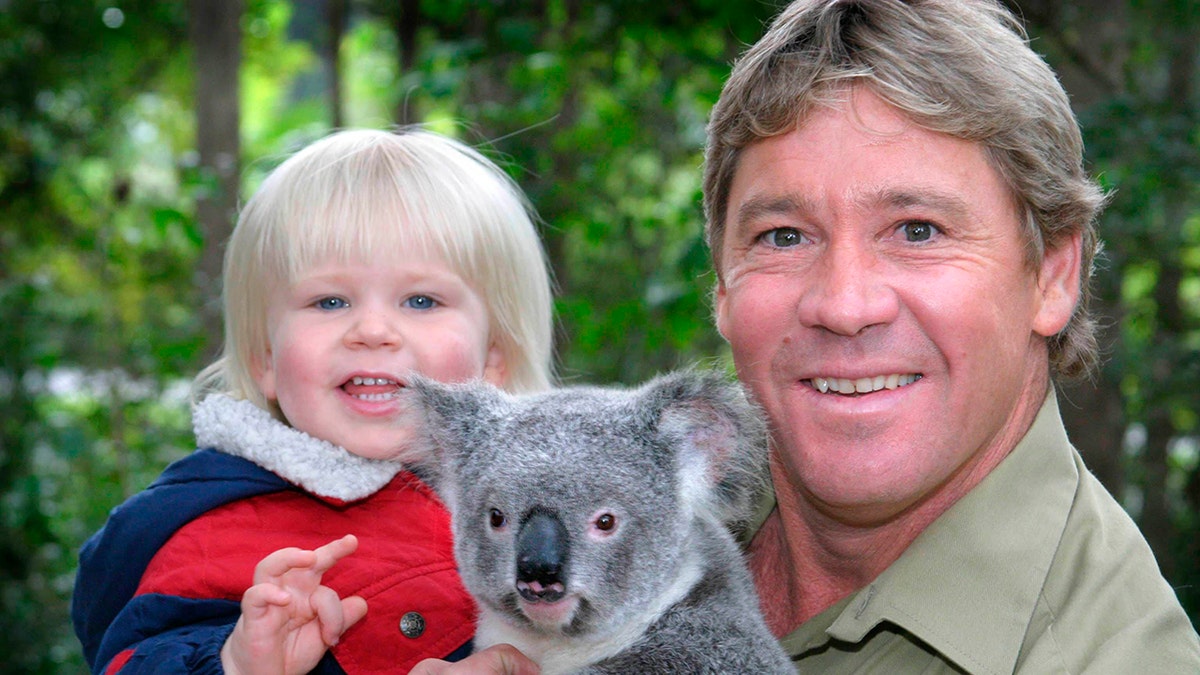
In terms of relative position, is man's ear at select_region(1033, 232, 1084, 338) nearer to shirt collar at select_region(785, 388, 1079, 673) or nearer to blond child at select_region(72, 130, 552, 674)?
shirt collar at select_region(785, 388, 1079, 673)

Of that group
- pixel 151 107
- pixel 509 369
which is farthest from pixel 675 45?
pixel 151 107

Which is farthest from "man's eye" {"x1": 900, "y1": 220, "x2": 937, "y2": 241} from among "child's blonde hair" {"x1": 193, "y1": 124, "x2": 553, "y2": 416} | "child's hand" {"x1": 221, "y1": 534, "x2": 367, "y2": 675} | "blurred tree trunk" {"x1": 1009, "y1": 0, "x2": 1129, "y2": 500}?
"blurred tree trunk" {"x1": 1009, "y1": 0, "x2": 1129, "y2": 500}

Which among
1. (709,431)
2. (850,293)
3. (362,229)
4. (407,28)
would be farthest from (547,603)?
(407,28)

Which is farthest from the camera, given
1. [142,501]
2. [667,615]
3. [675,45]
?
[675,45]

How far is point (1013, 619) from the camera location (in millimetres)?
1579

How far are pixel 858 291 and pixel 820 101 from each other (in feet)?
1.00

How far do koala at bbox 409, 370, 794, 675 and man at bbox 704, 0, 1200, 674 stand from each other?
0.58ft

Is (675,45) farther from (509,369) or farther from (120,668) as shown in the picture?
(120,668)

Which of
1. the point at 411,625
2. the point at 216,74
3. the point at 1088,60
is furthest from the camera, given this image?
the point at 216,74

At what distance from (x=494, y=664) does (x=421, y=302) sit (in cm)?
72

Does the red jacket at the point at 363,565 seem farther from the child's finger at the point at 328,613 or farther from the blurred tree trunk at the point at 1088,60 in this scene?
the blurred tree trunk at the point at 1088,60

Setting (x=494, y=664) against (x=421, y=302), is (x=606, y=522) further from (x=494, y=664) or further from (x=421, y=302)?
(x=421, y=302)

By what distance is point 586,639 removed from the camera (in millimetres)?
1582

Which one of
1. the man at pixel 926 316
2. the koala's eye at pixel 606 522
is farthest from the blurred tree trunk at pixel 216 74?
the koala's eye at pixel 606 522
